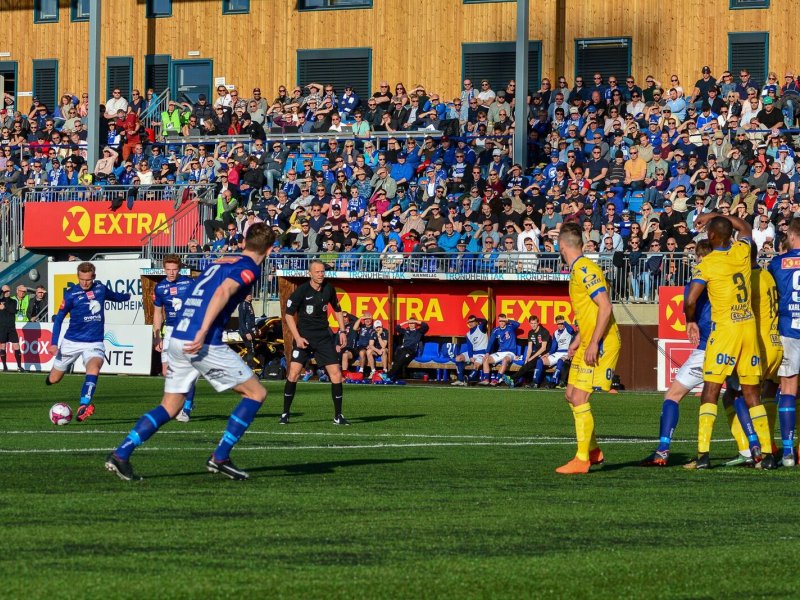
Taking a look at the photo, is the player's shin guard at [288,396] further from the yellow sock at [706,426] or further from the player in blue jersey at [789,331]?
the player in blue jersey at [789,331]

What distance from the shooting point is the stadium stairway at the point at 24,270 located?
37219 mm

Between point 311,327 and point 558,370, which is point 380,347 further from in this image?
point 311,327

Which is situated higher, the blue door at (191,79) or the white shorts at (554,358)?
the blue door at (191,79)

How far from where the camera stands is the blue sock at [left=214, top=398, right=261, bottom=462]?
413 inches

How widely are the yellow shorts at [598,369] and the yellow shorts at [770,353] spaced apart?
144 centimetres

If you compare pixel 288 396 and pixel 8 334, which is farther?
pixel 8 334

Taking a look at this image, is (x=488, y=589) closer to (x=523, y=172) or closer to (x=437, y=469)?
(x=437, y=469)

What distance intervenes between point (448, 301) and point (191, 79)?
16.6 m

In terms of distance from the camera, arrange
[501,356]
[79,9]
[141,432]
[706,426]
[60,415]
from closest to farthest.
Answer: [141,432] → [706,426] → [60,415] → [501,356] → [79,9]

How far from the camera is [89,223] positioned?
37.3 m

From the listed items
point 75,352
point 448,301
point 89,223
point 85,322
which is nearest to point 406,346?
point 448,301

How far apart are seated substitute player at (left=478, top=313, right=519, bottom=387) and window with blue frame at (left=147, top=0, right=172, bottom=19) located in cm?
1965

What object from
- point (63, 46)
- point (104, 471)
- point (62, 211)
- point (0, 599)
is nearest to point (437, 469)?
point (104, 471)

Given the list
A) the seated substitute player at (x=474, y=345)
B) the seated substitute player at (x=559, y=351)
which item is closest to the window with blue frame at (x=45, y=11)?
the seated substitute player at (x=474, y=345)
